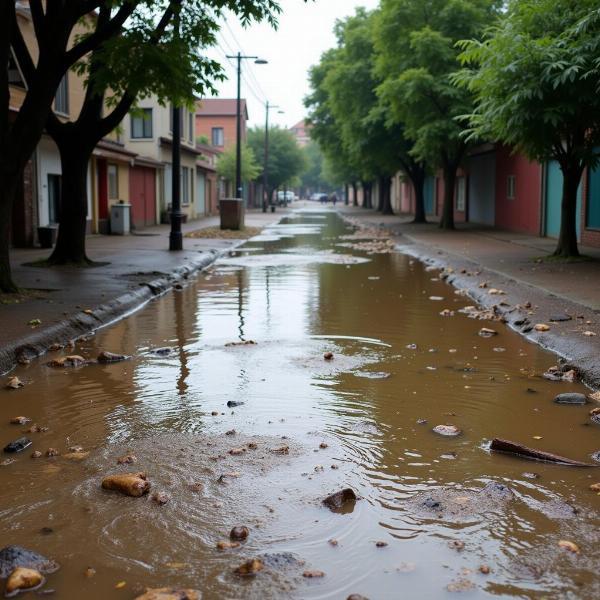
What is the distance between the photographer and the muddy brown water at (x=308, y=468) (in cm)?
335

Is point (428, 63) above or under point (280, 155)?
under

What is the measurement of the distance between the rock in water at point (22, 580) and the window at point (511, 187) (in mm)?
27973

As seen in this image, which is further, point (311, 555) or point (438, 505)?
point (438, 505)

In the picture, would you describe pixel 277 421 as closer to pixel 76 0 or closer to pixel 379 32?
pixel 76 0

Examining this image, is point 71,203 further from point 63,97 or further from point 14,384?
point 63,97

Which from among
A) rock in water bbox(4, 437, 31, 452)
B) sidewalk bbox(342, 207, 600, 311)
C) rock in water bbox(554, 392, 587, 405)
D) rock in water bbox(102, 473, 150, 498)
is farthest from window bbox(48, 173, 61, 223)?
rock in water bbox(102, 473, 150, 498)

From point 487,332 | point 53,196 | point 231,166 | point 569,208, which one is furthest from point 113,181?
point 231,166

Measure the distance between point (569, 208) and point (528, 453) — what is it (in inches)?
487

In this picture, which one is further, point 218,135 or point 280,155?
point 218,135

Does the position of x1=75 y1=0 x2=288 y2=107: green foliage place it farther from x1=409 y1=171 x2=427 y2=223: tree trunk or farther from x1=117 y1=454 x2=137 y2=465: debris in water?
x1=409 y1=171 x2=427 y2=223: tree trunk

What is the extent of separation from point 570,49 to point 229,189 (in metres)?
53.5

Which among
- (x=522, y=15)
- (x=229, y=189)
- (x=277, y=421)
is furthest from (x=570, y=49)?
(x=229, y=189)

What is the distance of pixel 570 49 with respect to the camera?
523 inches

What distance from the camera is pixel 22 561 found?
336 centimetres
